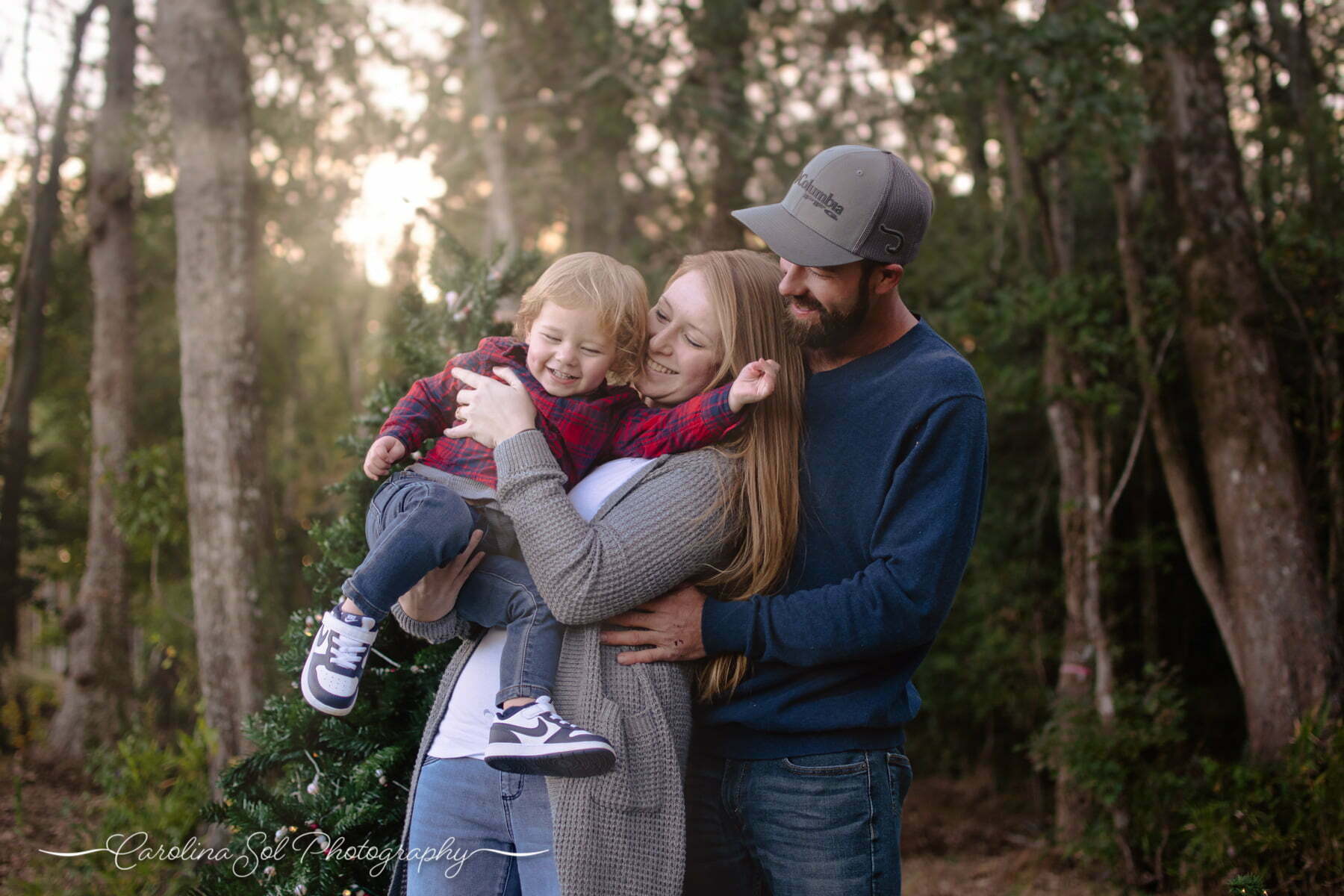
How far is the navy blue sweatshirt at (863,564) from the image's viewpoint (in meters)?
1.88

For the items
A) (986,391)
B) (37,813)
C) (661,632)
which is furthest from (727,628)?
(37,813)

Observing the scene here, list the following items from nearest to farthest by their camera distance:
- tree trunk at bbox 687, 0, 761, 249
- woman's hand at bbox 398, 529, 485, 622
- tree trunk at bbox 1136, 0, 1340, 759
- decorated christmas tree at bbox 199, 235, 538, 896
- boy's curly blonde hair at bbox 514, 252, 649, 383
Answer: woman's hand at bbox 398, 529, 485, 622 < boy's curly blonde hair at bbox 514, 252, 649, 383 < decorated christmas tree at bbox 199, 235, 538, 896 < tree trunk at bbox 1136, 0, 1340, 759 < tree trunk at bbox 687, 0, 761, 249

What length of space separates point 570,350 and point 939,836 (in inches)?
245

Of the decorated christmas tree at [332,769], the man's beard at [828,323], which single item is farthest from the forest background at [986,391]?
the man's beard at [828,323]

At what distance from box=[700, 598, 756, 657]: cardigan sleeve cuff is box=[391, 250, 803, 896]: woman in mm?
73

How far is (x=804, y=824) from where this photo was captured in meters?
1.97

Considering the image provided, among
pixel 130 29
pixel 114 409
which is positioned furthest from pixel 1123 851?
pixel 130 29

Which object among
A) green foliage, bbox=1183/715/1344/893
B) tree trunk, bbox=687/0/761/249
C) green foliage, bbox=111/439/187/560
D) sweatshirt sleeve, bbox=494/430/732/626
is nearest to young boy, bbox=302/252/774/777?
sweatshirt sleeve, bbox=494/430/732/626

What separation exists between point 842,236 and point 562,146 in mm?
11090

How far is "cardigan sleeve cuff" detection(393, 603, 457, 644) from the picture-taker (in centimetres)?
212

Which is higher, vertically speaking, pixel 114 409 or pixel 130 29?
pixel 130 29

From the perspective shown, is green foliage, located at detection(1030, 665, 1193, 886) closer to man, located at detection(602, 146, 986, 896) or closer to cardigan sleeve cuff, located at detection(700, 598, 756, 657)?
man, located at detection(602, 146, 986, 896)

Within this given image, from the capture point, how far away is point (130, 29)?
27.8 feet

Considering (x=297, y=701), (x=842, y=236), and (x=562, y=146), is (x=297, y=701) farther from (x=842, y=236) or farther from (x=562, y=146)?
(x=562, y=146)
